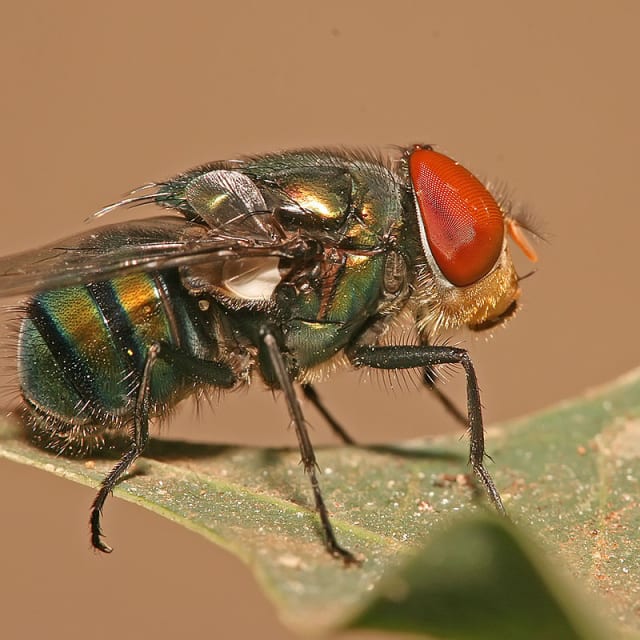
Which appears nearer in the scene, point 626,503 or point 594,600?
point 594,600

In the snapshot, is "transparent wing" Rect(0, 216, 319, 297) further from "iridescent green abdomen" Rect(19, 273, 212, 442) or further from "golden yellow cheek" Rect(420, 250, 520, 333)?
"golden yellow cheek" Rect(420, 250, 520, 333)

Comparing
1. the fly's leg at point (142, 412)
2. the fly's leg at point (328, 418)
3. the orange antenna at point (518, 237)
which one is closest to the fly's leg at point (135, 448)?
the fly's leg at point (142, 412)

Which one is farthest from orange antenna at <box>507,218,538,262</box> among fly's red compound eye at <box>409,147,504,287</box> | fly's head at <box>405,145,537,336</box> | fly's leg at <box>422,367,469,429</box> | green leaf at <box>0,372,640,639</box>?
fly's leg at <box>422,367,469,429</box>

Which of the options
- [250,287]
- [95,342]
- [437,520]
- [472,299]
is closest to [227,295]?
[250,287]

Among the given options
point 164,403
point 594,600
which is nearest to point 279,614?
point 594,600

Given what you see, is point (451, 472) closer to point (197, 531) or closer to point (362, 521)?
point (362, 521)

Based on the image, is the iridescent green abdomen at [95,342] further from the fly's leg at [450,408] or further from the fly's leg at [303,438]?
the fly's leg at [450,408]
